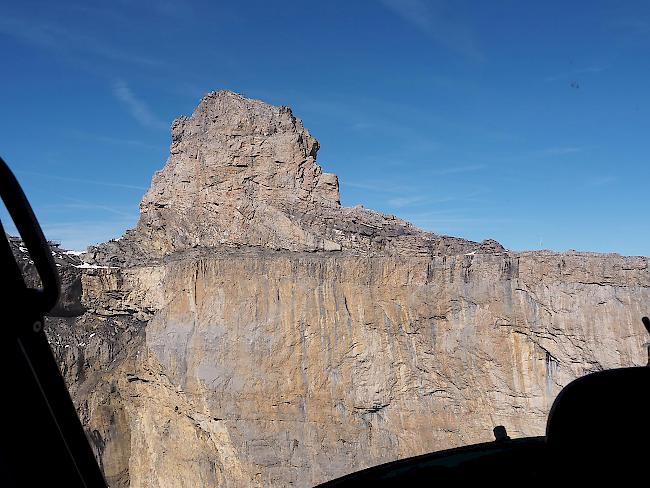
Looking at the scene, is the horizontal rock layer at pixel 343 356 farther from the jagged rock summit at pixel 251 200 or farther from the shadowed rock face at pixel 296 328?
the jagged rock summit at pixel 251 200

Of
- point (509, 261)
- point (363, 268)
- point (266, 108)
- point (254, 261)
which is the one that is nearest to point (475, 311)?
point (509, 261)

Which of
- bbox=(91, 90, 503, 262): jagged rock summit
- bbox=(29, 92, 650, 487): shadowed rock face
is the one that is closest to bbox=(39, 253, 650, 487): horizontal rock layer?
bbox=(29, 92, 650, 487): shadowed rock face

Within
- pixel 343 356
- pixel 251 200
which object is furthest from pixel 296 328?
pixel 251 200

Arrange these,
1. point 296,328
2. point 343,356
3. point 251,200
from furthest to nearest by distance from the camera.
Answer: point 251,200 < point 296,328 < point 343,356

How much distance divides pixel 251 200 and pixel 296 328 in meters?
6.52

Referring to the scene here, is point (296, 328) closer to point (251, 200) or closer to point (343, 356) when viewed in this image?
point (343, 356)

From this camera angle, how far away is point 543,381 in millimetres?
22422

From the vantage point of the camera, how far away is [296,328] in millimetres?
25672

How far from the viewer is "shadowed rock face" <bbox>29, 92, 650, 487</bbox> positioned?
73.9ft

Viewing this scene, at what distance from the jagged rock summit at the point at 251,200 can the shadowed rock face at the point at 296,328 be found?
94mm

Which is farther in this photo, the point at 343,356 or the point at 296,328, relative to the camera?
the point at 296,328

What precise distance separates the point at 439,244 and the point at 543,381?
666cm

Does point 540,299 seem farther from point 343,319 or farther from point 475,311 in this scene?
point 343,319

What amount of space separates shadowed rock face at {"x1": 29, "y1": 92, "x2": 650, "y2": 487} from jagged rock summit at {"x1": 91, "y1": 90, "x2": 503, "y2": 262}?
9 centimetres
